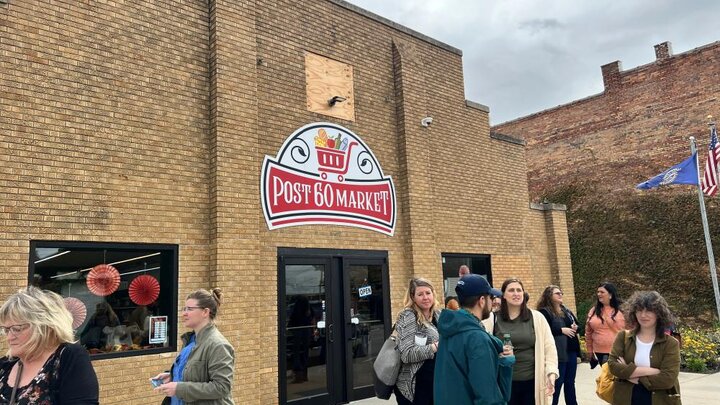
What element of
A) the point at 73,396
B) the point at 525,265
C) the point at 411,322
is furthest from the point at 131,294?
the point at 525,265

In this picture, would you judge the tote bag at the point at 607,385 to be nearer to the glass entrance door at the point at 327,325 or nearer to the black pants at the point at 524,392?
the black pants at the point at 524,392

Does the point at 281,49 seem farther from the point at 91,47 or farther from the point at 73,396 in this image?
the point at 73,396

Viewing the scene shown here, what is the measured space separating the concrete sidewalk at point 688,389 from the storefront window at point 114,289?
3350 mm

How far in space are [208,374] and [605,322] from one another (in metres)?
5.54

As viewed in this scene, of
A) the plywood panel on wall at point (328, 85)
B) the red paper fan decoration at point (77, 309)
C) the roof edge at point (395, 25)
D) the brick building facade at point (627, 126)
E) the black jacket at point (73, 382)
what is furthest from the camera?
the brick building facade at point (627, 126)

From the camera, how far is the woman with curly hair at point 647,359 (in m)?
4.17

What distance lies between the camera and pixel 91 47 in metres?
6.58

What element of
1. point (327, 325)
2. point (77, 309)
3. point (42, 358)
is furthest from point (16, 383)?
point (327, 325)

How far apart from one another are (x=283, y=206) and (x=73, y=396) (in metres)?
5.60

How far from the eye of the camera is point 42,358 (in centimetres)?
265

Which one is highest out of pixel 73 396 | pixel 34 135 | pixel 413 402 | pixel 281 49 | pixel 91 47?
pixel 281 49

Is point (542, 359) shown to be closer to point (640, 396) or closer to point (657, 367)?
point (640, 396)

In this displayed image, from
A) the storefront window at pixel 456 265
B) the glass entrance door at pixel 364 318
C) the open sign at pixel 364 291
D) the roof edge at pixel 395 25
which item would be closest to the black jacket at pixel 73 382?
the glass entrance door at pixel 364 318

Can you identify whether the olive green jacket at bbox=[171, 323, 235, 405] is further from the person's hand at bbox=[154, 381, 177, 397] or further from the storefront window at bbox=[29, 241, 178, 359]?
the storefront window at bbox=[29, 241, 178, 359]
